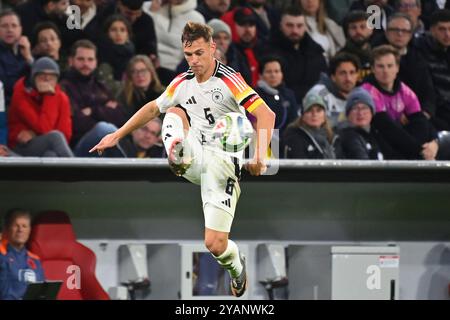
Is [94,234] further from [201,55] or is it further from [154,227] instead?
[201,55]

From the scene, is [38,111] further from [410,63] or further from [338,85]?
[410,63]

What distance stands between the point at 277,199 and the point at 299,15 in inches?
75.4

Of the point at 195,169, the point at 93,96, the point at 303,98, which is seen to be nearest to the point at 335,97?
the point at 303,98

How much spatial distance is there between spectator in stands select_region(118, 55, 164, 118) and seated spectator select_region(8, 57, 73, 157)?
0.56m

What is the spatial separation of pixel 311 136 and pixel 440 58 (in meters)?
1.74

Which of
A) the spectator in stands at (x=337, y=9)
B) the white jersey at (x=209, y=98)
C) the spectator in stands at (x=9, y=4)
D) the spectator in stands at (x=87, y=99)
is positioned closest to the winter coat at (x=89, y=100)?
the spectator in stands at (x=87, y=99)

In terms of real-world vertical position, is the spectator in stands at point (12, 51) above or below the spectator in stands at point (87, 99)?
above

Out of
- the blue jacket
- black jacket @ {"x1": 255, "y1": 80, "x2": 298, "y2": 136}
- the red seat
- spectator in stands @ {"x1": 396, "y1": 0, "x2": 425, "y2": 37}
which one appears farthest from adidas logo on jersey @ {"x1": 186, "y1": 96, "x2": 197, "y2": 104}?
spectator in stands @ {"x1": 396, "y1": 0, "x2": 425, "y2": 37}

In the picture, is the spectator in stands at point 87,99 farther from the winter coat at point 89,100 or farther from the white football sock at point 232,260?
the white football sock at point 232,260

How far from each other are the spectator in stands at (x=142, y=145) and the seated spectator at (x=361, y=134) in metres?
1.74

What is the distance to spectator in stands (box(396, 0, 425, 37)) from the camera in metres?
12.4

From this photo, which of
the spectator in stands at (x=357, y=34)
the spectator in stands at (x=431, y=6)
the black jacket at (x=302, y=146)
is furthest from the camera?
the spectator in stands at (x=431, y=6)

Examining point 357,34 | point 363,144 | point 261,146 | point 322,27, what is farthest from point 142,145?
point 261,146

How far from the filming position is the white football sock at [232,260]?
25.8ft
